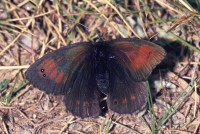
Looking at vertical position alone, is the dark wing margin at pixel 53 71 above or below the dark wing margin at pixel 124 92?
above

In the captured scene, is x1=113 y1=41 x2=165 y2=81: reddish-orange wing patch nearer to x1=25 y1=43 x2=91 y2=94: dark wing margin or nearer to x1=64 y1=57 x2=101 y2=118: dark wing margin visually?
x1=64 y1=57 x2=101 y2=118: dark wing margin

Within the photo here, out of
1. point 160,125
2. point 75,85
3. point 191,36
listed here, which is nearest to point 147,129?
point 160,125

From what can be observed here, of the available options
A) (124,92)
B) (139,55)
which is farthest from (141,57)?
(124,92)

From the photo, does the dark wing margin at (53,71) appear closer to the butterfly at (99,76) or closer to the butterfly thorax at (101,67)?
A: the butterfly at (99,76)

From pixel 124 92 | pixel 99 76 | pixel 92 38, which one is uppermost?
pixel 92 38

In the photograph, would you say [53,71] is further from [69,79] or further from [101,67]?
[101,67]

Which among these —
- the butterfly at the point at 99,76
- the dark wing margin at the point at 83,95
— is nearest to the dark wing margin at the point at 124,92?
the butterfly at the point at 99,76
